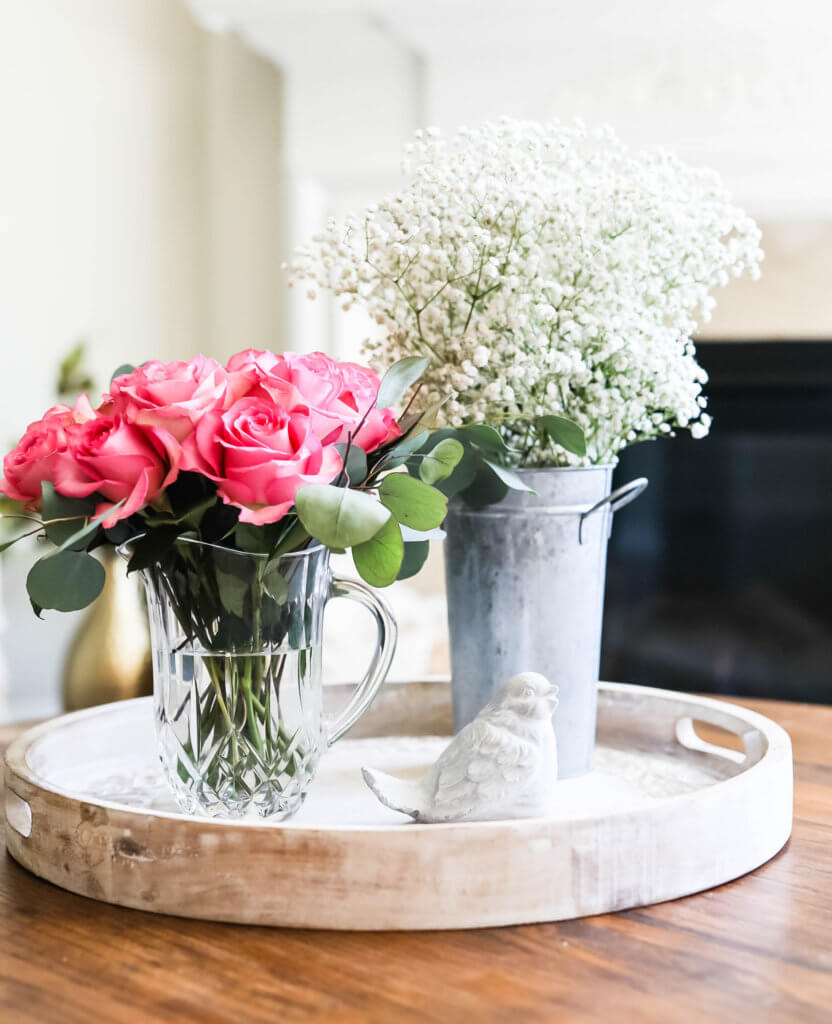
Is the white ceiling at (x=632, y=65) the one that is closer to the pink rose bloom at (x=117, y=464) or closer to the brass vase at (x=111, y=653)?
the brass vase at (x=111, y=653)

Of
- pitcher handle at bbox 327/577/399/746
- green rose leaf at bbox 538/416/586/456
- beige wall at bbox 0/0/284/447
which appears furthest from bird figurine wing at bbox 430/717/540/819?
beige wall at bbox 0/0/284/447

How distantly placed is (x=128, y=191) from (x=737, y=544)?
1657 mm

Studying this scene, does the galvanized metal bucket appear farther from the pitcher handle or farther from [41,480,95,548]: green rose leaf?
[41,480,95,548]: green rose leaf

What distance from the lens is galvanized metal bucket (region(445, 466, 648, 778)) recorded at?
807 millimetres

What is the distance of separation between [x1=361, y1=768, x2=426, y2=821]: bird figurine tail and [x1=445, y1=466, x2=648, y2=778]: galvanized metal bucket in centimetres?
16

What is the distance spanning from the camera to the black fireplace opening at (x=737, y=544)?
2541 millimetres

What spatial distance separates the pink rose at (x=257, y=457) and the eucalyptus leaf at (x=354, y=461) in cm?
4

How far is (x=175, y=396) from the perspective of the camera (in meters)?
0.61

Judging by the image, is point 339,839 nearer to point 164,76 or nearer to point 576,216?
point 576,216

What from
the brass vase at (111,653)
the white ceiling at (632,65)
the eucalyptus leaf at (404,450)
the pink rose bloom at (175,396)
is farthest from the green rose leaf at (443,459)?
the white ceiling at (632,65)

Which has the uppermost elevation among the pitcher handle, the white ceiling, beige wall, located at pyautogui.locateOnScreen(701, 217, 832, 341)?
the white ceiling

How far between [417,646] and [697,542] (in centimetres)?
93

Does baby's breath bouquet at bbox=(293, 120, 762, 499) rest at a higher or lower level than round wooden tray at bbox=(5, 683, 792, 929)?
higher

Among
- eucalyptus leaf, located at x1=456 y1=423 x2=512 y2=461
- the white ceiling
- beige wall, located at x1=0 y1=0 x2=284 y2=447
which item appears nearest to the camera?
eucalyptus leaf, located at x1=456 y1=423 x2=512 y2=461
